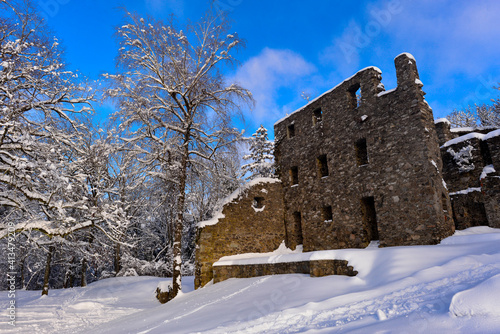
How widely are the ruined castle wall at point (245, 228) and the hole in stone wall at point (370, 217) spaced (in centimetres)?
435

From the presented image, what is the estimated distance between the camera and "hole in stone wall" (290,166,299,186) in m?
16.2

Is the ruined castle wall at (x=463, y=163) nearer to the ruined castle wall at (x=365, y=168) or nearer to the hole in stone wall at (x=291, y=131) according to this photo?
the ruined castle wall at (x=365, y=168)

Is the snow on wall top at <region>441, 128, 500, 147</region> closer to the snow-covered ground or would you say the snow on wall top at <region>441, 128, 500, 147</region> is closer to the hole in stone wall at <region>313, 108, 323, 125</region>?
the hole in stone wall at <region>313, 108, 323, 125</region>

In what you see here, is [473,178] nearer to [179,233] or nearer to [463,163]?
[463,163]

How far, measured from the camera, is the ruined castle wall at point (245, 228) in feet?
42.1

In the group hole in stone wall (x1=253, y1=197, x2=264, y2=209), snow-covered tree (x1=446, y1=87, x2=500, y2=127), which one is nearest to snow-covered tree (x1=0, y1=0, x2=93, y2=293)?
hole in stone wall (x1=253, y1=197, x2=264, y2=209)

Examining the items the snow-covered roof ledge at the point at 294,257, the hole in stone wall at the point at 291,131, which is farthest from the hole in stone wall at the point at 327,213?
the hole in stone wall at the point at 291,131

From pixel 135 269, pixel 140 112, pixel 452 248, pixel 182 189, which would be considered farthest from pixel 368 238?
pixel 135 269

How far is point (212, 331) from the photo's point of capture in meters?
4.61

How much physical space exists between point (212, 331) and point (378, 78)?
12.0 meters

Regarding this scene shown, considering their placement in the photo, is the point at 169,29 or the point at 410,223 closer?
the point at 410,223

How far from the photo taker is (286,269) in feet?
28.0

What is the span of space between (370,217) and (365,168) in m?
2.04

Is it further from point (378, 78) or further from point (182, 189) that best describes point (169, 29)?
point (378, 78)
